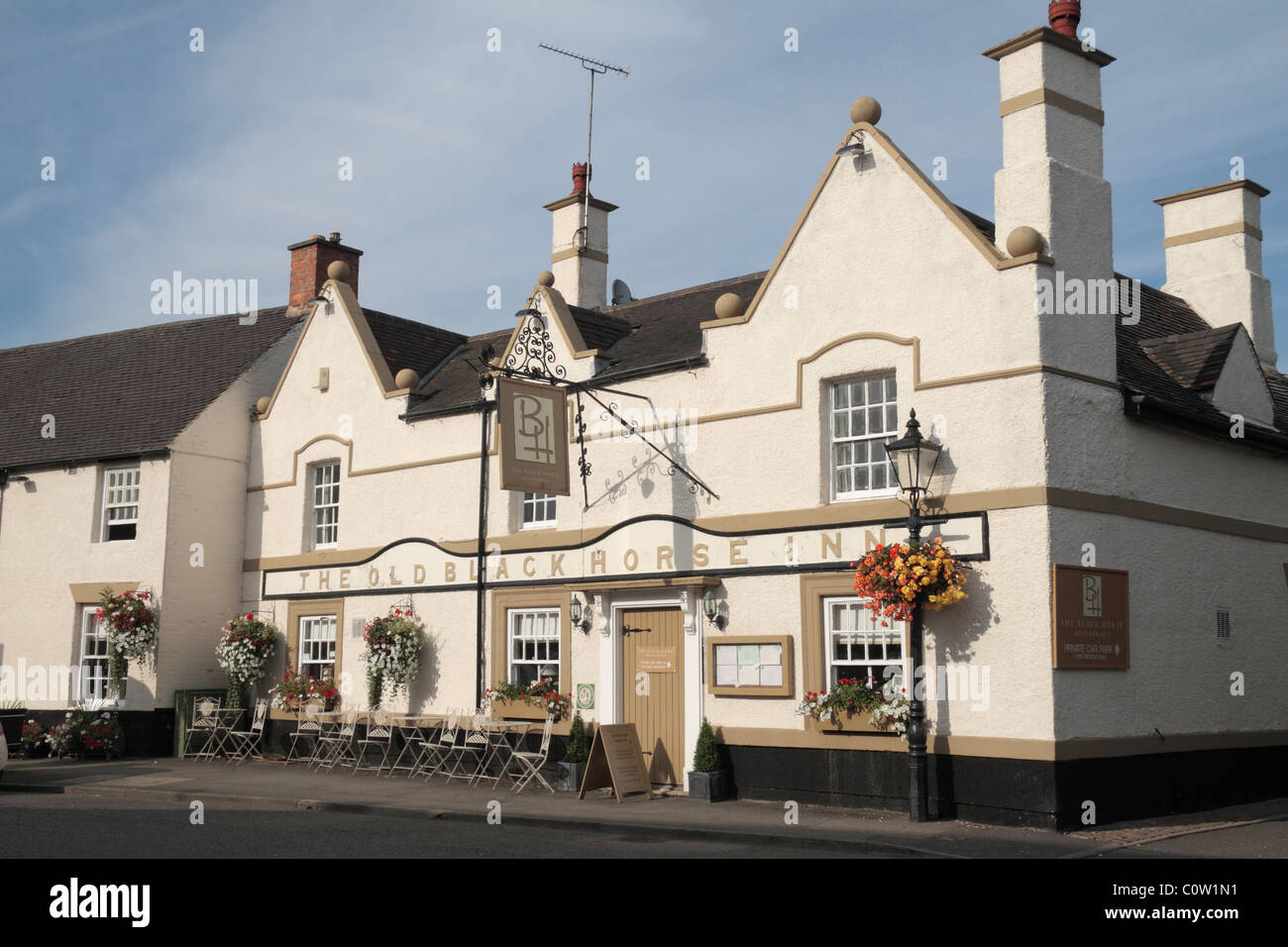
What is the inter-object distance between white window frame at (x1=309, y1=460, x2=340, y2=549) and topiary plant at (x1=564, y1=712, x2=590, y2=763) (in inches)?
263

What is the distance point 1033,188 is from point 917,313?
→ 1809 millimetres

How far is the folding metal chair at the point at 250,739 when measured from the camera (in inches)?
809

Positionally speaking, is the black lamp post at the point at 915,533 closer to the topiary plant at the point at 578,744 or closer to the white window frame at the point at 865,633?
the white window frame at the point at 865,633

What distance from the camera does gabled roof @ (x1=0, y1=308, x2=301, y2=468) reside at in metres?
22.7

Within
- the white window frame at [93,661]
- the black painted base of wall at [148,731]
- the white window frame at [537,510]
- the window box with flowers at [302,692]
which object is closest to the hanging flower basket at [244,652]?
the window box with flowers at [302,692]

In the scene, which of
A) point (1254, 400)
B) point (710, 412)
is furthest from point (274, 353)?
point (1254, 400)

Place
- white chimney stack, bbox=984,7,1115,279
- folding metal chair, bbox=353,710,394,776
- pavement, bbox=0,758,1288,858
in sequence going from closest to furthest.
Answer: pavement, bbox=0,758,1288,858, white chimney stack, bbox=984,7,1115,279, folding metal chair, bbox=353,710,394,776

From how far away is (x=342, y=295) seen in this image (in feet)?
71.3

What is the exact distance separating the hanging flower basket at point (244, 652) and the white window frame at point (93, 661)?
86.7 inches

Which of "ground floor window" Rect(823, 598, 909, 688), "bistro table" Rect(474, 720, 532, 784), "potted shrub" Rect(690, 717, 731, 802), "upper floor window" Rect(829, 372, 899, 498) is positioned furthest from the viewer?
"bistro table" Rect(474, 720, 532, 784)

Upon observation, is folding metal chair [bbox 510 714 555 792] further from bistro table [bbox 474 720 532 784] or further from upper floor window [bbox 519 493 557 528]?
upper floor window [bbox 519 493 557 528]

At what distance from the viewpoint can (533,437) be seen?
53.1 feet

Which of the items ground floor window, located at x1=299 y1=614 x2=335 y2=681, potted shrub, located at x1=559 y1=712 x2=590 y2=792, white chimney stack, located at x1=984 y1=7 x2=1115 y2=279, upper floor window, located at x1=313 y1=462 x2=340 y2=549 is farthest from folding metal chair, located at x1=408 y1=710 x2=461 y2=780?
white chimney stack, located at x1=984 y1=7 x2=1115 y2=279

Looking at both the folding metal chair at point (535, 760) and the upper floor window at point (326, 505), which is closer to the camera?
the folding metal chair at point (535, 760)
